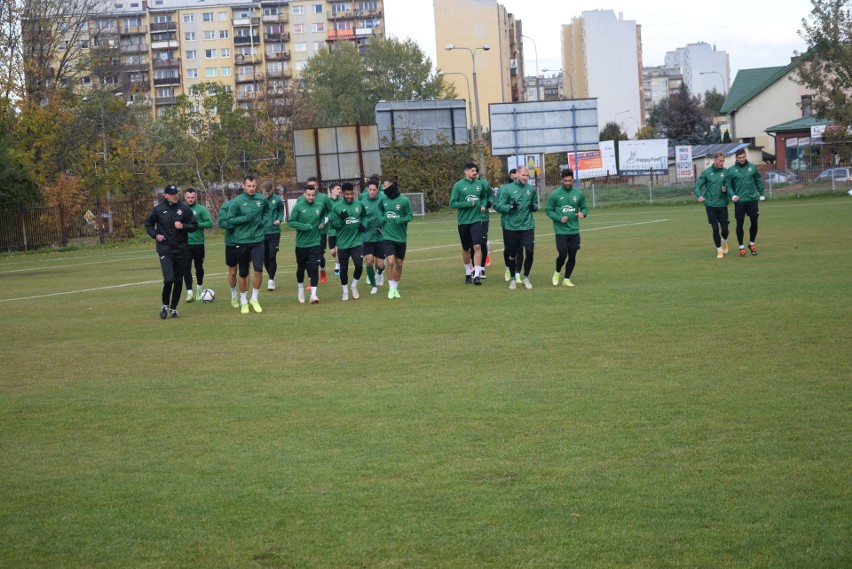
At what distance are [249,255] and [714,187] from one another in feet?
33.9

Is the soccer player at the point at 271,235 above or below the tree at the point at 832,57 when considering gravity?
below

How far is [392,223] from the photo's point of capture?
1900 centimetres

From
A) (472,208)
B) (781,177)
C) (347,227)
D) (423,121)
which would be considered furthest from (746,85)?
(347,227)

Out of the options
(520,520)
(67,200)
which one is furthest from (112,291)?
(67,200)

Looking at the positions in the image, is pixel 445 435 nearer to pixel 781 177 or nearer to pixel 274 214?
pixel 274 214

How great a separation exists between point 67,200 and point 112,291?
29765 millimetres

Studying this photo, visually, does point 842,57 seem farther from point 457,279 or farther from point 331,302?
point 331,302

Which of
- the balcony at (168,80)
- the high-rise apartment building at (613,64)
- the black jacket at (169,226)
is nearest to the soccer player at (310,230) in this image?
the black jacket at (169,226)

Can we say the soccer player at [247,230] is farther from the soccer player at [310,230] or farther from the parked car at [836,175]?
the parked car at [836,175]

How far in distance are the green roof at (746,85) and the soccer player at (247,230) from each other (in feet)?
263

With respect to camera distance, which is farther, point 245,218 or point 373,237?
point 373,237

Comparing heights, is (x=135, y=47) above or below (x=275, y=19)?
below

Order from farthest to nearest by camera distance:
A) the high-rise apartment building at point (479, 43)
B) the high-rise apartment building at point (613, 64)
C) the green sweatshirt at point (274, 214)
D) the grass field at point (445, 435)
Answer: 1. the high-rise apartment building at point (613, 64)
2. the high-rise apartment building at point (479, 43)
3. the green sweatshirt at point (274, 214)
4. the grass field at point (445, 435)

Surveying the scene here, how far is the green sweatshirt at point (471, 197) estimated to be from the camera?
20.1 metres
